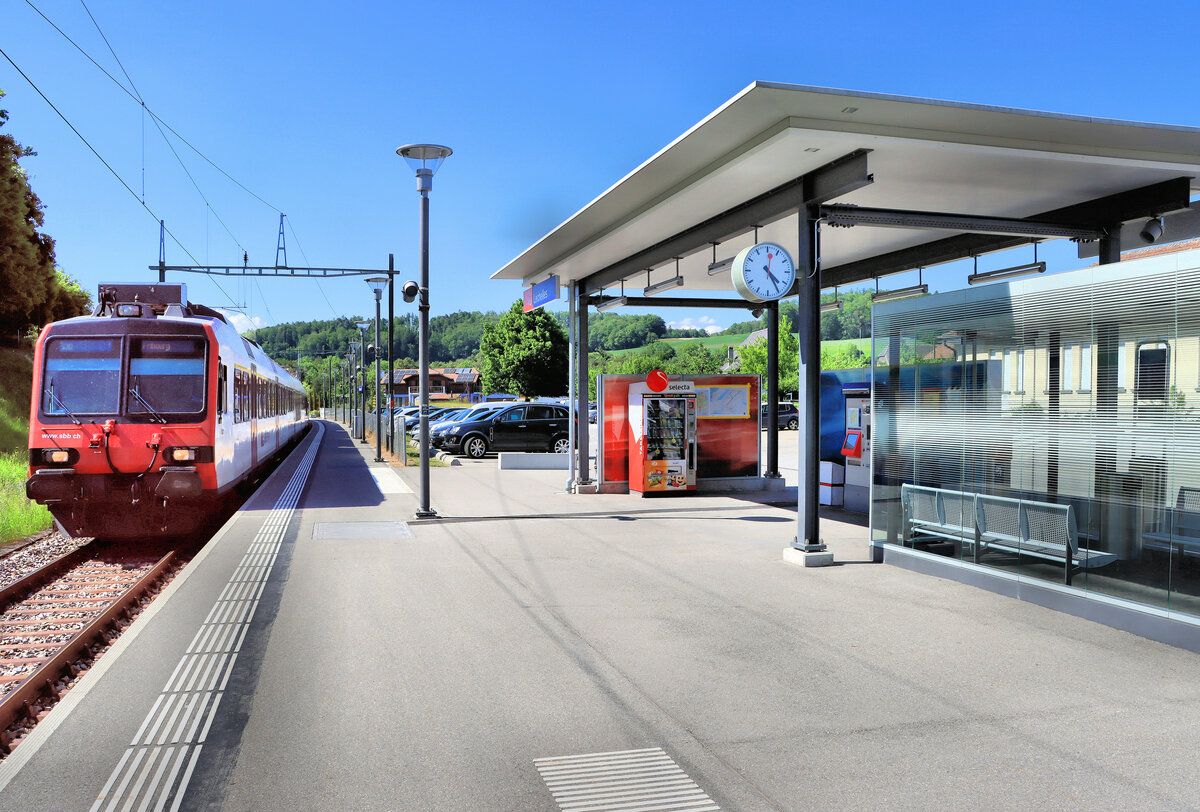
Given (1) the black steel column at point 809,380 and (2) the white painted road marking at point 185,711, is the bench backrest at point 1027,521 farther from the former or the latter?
(2) the white painted road marking at point 185,711

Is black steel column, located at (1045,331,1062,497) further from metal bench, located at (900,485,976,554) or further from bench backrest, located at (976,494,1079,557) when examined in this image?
metal bench, located at (900,485,976,554)

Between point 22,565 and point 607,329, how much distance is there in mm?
116338

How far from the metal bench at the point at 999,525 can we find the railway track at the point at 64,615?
7132 millimetres

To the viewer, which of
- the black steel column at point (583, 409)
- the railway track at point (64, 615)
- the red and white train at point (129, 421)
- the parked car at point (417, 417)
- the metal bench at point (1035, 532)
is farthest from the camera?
the parked car at point (417, 417)

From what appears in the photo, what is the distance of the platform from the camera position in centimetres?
392

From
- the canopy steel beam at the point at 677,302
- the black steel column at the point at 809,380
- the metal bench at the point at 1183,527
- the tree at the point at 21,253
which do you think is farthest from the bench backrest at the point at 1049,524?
the tree at the point at 21,253

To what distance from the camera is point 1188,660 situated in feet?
19.0

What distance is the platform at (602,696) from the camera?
12.9 ft

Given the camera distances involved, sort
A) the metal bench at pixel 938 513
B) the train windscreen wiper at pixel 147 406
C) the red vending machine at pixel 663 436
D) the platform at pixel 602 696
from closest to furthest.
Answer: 1. the platform at pixel 602 696
2. the metal bench at pixel 938 513
3. the train windscreen wiper at pixel 147 406
4. the red vending machine at pixel 663 436

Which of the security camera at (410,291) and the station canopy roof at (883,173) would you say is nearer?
the station canopy roof at (883,173)

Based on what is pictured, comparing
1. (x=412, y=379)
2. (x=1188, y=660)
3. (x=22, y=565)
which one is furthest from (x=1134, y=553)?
(x=412, y=379)

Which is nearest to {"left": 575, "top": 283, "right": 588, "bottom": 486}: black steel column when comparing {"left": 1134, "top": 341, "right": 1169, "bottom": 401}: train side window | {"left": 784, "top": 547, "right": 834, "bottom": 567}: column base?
{"left": 784, "top": 547, "right": 834, "bottom": 567}: column base

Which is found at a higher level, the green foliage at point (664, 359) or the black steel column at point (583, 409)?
the green foliage at point (664, 359)

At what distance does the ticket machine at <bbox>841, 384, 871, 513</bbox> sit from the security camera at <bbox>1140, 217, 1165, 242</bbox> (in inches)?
157
